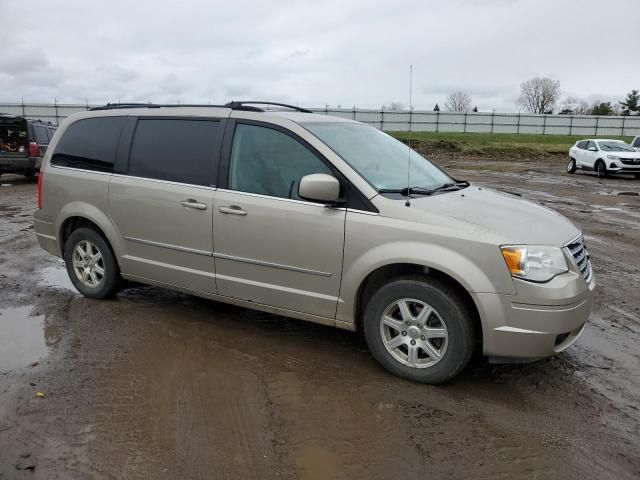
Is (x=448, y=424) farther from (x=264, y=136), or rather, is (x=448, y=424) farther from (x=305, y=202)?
(x=264, y=136)

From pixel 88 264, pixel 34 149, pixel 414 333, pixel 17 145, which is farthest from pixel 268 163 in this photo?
pixel 17 145

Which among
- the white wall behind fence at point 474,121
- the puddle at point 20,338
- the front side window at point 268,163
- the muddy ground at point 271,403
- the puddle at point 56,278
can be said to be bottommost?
the muddy ground at point 271,403

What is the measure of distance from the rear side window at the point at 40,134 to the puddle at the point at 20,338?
12477 millimetres

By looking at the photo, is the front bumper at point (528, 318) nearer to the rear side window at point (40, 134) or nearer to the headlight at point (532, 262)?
the headlight at point (532, 262)

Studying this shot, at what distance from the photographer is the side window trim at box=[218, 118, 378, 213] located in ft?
12.8

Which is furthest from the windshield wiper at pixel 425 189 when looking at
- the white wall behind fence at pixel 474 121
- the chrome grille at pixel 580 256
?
the white wall behind fence at pixel 474 121

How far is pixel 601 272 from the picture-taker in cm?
683

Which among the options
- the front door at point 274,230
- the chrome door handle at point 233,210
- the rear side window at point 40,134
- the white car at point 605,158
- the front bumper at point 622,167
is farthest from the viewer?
the white car at point 605,158

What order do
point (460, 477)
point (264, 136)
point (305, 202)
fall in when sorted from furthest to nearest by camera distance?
1. point (264, 136)
2. point (305, 202)
3. point (460, 477)

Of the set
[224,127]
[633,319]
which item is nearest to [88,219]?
[224,127]

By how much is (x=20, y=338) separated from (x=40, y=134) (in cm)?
1370

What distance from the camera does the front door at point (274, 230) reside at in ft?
13.1

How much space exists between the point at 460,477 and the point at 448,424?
515mm

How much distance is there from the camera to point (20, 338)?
457 cm
